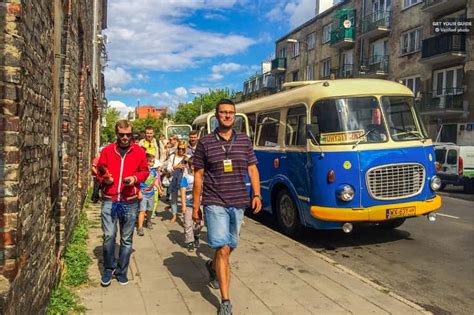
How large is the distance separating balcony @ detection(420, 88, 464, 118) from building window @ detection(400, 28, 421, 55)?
360 centimetres

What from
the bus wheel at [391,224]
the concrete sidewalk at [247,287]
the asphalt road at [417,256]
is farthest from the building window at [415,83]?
the concrete sidewalk at [247,287]

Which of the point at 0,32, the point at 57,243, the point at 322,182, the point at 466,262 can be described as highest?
the point at 0,32

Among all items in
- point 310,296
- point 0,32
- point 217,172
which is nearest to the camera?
point 0,32

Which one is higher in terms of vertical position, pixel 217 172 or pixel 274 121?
pixel 274 121

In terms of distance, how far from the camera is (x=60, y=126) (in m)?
5.56

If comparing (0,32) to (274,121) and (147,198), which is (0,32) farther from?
(274,121)

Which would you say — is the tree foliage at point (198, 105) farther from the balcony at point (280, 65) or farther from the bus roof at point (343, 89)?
the bus roof at point (343, 89)

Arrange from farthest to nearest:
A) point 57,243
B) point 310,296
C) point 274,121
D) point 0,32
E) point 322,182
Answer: point 274,121, point 322,182, point 57,243, point 310,296, point 0,32

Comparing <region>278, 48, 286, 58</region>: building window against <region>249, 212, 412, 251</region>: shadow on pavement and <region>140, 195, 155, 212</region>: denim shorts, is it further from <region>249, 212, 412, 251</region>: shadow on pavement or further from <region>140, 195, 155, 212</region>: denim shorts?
<region>140, 195, 155, 212</region>: denim shorts

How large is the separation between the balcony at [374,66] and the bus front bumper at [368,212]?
26566 millimetres

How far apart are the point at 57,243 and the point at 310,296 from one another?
296cm

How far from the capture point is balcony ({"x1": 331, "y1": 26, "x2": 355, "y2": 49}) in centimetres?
3615

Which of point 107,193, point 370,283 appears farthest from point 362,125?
point 107,193

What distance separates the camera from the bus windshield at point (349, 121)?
7609mm
